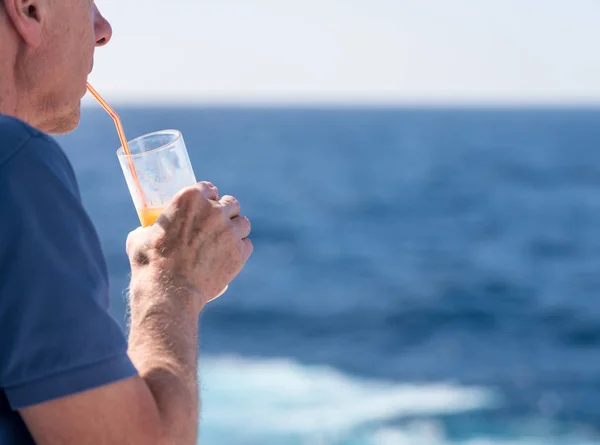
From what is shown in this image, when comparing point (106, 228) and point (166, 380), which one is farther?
point (106, 228)

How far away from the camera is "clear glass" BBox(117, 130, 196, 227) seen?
177 centimetres

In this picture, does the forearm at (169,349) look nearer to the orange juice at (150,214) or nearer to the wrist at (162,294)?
the wrist at (162,294)

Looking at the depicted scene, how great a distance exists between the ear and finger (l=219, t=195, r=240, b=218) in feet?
1.35

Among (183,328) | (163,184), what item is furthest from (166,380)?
(163,184)

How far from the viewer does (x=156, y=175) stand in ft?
5.83

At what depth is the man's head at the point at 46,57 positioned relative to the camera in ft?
4.15

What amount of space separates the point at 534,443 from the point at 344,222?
1926 cm

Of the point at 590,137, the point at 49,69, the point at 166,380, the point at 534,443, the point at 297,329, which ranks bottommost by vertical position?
the point at 590,137

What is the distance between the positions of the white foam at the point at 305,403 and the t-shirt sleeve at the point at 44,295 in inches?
326

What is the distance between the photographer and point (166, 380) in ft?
4.14

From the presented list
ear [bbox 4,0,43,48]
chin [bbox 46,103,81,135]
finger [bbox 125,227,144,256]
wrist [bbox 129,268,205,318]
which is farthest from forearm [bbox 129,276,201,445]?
ear [bbox 4,0,43,48]

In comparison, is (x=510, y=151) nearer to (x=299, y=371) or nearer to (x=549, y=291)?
(x=549, y=291)

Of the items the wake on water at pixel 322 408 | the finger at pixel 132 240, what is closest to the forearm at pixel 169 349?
the finger at pixel 132 240

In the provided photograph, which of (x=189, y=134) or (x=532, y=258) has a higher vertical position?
(x=532, y=258)
